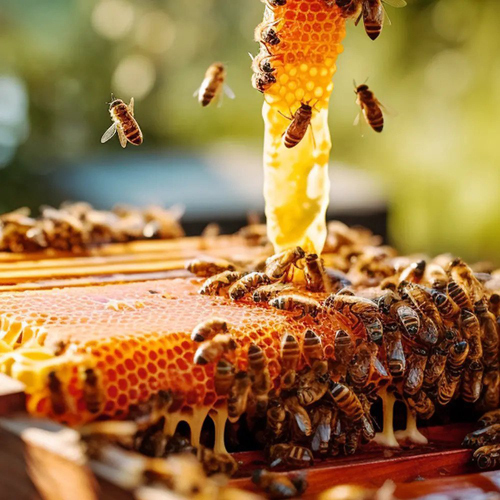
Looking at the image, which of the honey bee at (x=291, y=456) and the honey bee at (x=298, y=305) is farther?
the honey bee at (x=298, y=305)

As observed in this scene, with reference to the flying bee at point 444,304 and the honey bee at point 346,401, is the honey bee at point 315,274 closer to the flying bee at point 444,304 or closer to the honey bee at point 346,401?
the flying bee at point 444,304

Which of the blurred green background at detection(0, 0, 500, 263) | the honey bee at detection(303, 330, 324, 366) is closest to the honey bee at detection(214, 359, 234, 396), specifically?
the honey bee at detection(303, 330, 324, 366)

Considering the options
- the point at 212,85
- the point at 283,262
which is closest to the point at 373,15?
the point at 212,85

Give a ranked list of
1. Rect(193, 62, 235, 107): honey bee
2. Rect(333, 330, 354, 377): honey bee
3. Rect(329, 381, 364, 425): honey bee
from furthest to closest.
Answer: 1. Rect(193, 62, 235, 107): honey bee
2. Rect(333, 330, 354, 377): honey bee
3. Rect(329, 381, 364, 425): honey bee

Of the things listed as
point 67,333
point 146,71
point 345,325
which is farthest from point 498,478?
point 146,71

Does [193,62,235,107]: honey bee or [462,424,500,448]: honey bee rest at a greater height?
[193,62,235,107]: honey bee

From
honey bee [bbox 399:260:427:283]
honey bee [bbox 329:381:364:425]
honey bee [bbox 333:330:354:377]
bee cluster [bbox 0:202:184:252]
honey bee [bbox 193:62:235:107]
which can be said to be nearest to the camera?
honey bee [bbox 329:381:364:425]

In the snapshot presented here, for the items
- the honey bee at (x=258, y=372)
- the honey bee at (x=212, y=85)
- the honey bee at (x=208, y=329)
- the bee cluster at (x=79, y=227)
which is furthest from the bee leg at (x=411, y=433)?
the bee cluster at (x=79, y=227)

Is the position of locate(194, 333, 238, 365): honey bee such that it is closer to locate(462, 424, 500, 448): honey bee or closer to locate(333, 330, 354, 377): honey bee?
locate(333, 330, 354, 377): honey bee
